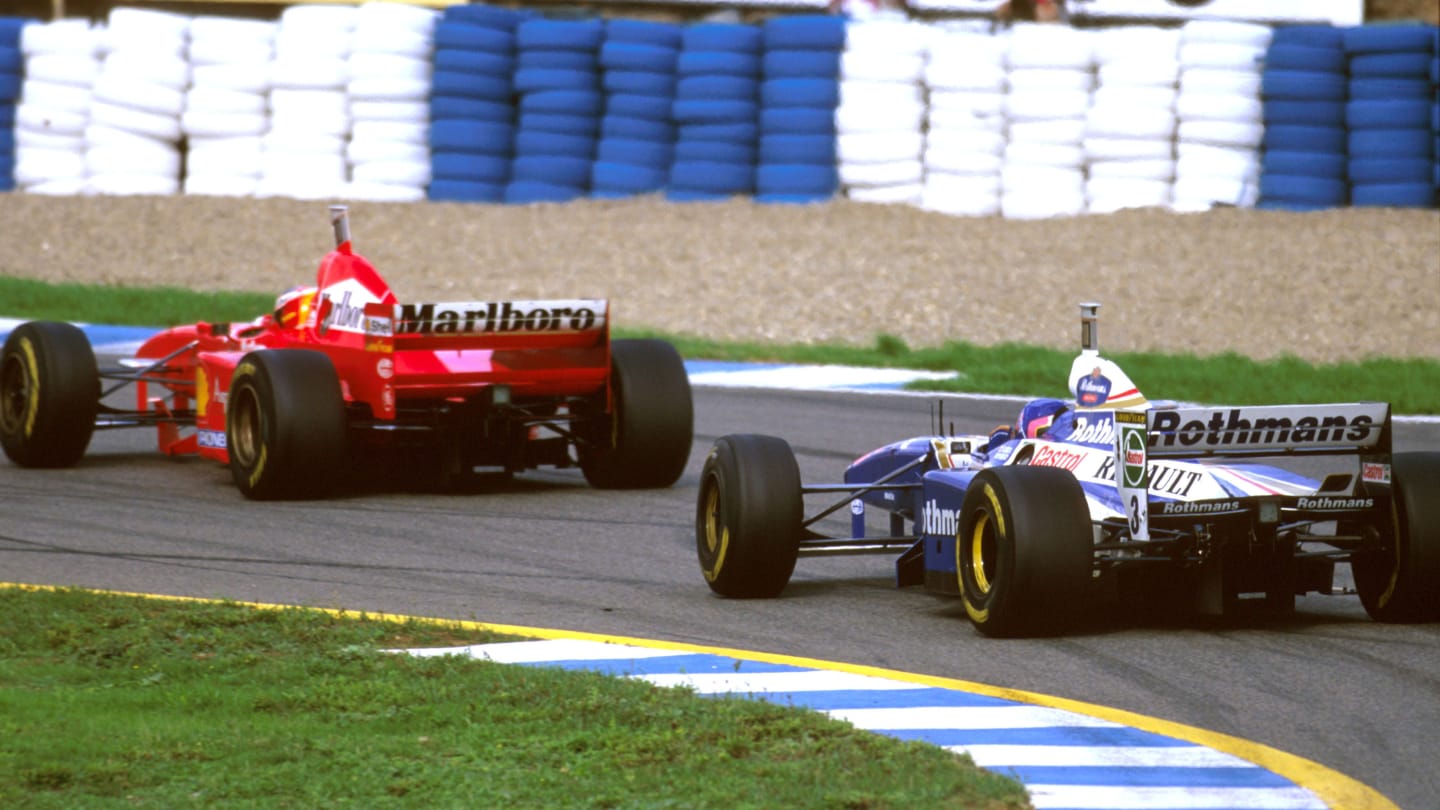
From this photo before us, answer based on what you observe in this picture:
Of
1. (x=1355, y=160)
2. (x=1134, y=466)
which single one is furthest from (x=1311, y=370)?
(x=1134, y=466)

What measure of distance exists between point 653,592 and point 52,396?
17.1 ft

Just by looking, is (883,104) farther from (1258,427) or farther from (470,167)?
(1258,427)

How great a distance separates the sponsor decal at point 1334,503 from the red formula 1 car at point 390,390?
4928 mm

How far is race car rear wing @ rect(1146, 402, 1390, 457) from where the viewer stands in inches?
314

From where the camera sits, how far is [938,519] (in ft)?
28.9

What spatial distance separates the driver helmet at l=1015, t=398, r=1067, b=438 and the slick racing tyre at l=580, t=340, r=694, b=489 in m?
3.54

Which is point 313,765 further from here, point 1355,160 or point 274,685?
point 1355,160

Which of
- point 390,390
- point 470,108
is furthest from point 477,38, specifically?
point 390,390

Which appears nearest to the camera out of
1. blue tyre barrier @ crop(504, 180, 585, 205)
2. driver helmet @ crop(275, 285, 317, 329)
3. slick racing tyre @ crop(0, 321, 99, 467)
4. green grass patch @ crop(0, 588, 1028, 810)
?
green grass patch @ crop(0, 588, 1028, 810)

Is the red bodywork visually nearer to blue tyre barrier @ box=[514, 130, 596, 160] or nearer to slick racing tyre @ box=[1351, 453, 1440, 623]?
slick racing tyre @ box=[1351, 453, 1440, 623]

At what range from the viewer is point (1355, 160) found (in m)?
22.8

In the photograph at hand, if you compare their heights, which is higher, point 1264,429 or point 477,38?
point 477,38

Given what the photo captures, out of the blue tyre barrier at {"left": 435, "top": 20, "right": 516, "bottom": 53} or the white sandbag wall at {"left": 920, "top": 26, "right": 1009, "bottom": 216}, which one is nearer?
the white sandbag wall at {"left": 920, "top": 26, "right": 1009, "bottom": 216}

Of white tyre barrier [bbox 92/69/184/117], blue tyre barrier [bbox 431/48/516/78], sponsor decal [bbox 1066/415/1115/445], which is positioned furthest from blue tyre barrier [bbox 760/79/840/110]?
sponsor decal [bbox 1066/415/1115/445]
